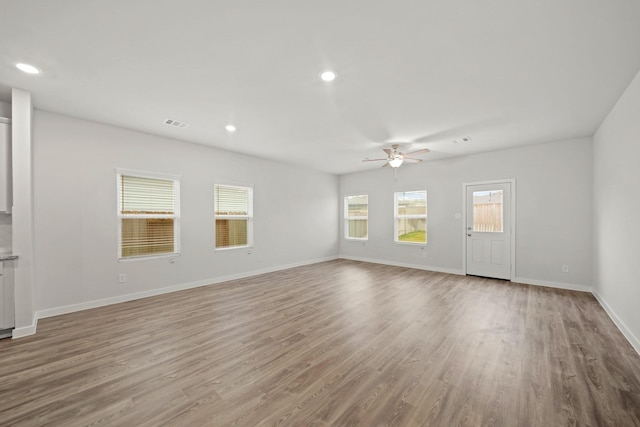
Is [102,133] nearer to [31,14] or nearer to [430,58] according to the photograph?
[31,14]

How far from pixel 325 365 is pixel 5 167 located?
14.3 ft

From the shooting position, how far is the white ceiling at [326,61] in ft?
6.17

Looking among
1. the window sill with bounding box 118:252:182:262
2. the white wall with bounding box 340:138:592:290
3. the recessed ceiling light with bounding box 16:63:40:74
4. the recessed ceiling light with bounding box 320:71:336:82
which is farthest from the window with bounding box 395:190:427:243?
the recessed ceiling light with bounding box 16:63:40:74

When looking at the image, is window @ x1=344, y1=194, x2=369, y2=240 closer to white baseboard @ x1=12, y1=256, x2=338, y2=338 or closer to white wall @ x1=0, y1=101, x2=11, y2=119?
white baseboard @ x1=12, y1=256, x2=338, y2=338

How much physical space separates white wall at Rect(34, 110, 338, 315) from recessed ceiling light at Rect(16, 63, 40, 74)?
125cm

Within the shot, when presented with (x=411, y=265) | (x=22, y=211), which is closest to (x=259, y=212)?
(x=22, y=211)

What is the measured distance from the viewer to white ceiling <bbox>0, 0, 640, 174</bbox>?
188 centimetres

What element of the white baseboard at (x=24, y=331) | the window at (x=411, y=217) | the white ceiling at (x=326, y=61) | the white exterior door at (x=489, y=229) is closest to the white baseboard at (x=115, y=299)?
the white baseboard at (x=24, y=331)

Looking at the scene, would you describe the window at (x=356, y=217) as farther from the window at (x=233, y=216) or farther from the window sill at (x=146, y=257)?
the window sill at (x=146, y=257)

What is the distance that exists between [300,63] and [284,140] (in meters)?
2.50

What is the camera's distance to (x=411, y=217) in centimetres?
711

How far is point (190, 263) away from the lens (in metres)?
5.04

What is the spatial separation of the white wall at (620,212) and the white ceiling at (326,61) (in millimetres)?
289

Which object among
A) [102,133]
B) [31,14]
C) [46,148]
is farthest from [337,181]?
[31,14]
